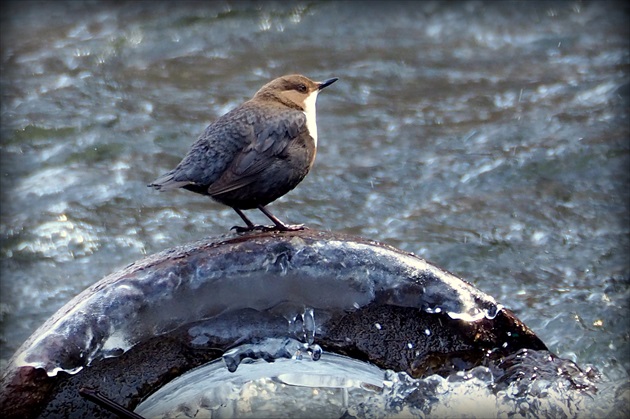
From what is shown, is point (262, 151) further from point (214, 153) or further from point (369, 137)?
point (369, 137)

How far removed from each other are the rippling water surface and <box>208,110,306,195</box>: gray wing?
1.63m

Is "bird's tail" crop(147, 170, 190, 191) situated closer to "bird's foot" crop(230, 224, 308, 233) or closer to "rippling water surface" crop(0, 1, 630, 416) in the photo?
"bird's foot" crop(230, 224, 308, 233)

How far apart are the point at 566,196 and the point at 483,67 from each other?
1.75 meters

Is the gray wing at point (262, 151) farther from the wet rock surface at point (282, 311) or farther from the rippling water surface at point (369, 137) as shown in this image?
the rippling water surface at point (369, 137)

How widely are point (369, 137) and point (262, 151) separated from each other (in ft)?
9.64

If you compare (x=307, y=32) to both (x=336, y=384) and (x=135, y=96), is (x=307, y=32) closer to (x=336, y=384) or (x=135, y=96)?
(x=135, y=96)

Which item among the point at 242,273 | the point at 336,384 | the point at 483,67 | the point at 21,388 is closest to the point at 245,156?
the point at 242,273

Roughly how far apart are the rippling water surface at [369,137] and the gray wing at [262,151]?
5.35ft

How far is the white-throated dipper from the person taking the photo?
10.0 ft

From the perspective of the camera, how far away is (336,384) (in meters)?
2.71

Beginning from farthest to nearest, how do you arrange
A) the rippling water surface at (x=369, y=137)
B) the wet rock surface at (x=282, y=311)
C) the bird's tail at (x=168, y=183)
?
1. the rippling water surface at (x=369, y=137)
2. the bird's tail at (x=168, y=183)
3. the wet rock surface at (x=282, y=311)

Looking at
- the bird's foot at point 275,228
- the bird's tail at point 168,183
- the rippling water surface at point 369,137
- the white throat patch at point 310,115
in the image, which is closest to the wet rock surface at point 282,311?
the bird's foot at point 275,228

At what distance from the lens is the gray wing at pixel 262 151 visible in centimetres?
305

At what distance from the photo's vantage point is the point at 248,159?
307cm
